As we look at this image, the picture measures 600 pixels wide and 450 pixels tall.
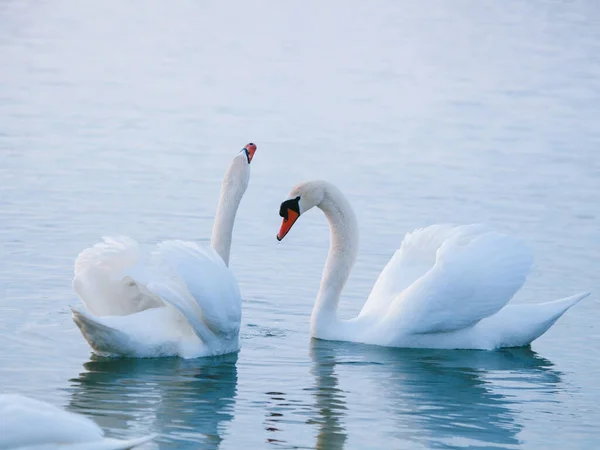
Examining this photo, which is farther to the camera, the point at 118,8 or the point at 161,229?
the point at 118,8

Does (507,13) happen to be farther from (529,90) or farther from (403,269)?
(403,269)

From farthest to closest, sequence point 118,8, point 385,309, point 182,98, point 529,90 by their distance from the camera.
→ point 118,8 < point 529,90 < point 182,98 < point 385,309

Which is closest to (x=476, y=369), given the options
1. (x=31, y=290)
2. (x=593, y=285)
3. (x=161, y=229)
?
(x=593, y=285)

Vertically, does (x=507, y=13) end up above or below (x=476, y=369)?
above

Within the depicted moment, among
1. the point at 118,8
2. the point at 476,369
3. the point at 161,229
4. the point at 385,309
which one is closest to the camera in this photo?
the point at 476,369

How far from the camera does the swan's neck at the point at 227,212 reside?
10625mm

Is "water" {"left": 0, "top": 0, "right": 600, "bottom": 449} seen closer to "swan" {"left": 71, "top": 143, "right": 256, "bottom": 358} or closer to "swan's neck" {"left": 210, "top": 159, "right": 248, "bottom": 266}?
"swan" {"left": 71, "top": 143, "right": 256, "bottom": 358}

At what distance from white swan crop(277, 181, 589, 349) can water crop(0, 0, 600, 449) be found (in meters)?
0.20

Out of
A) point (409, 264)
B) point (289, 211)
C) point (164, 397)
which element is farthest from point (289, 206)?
point (164, 397)

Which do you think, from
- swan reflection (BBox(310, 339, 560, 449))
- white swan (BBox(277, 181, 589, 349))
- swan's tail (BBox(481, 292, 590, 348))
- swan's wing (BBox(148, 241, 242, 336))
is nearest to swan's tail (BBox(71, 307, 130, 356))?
swan's wing (BBox(148, 241, 242, 336))

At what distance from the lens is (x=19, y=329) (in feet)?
33.8

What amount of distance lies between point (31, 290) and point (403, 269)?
2.78 metres

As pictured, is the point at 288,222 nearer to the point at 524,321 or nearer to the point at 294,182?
the point at 524,321

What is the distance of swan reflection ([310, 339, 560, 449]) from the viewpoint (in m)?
8.29
